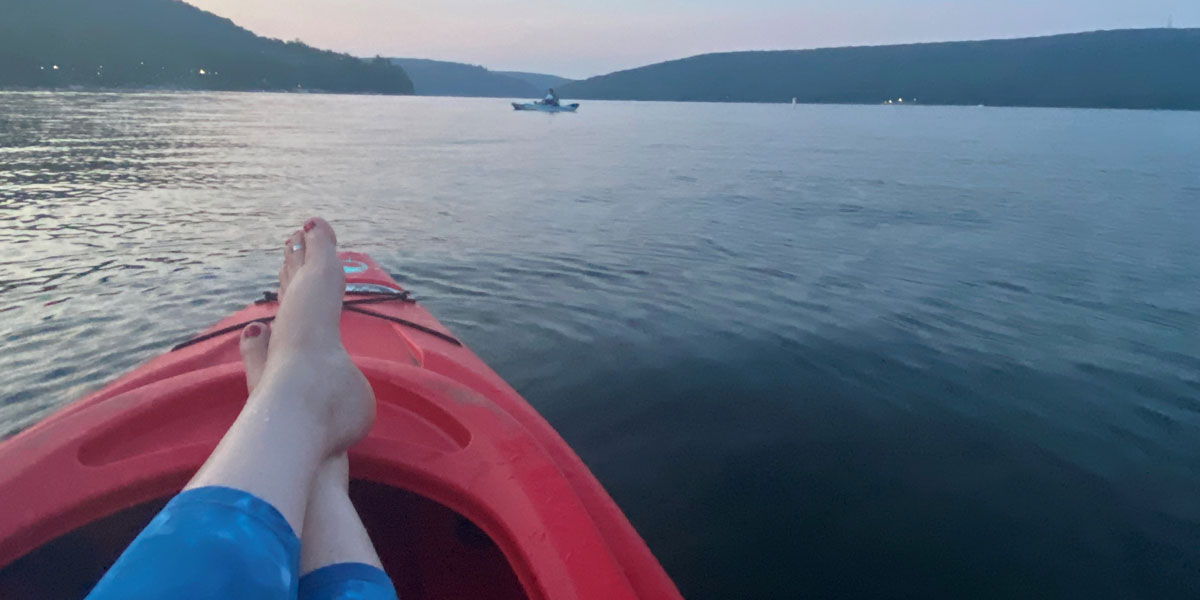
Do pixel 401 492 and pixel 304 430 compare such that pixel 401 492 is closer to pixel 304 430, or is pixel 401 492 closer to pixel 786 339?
pixel 304 430

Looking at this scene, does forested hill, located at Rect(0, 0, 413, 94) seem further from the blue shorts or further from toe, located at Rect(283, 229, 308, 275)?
the blue shorts

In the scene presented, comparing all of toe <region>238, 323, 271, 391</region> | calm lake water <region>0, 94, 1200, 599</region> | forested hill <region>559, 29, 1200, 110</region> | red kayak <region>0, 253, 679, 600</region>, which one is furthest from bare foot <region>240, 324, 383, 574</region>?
forested hill <region>559, 29, 1200, 110</region>

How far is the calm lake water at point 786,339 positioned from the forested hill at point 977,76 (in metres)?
103

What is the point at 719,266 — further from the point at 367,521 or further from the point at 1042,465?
the point at 367,521

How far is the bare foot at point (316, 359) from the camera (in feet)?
5.84

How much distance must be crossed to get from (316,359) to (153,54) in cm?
10150

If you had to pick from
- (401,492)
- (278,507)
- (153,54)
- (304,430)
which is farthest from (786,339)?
(153,54)

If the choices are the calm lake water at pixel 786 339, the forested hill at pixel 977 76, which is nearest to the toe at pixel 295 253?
the calm lake water at pixel 786 339

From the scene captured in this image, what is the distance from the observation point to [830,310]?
237 inches

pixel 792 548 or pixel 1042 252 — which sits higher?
pixel 1042 252

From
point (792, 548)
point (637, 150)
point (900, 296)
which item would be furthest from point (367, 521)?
point (637, 150)

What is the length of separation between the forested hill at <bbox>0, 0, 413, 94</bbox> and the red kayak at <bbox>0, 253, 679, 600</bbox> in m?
76.9

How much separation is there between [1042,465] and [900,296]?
2.90 metres

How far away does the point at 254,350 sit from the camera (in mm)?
2279
